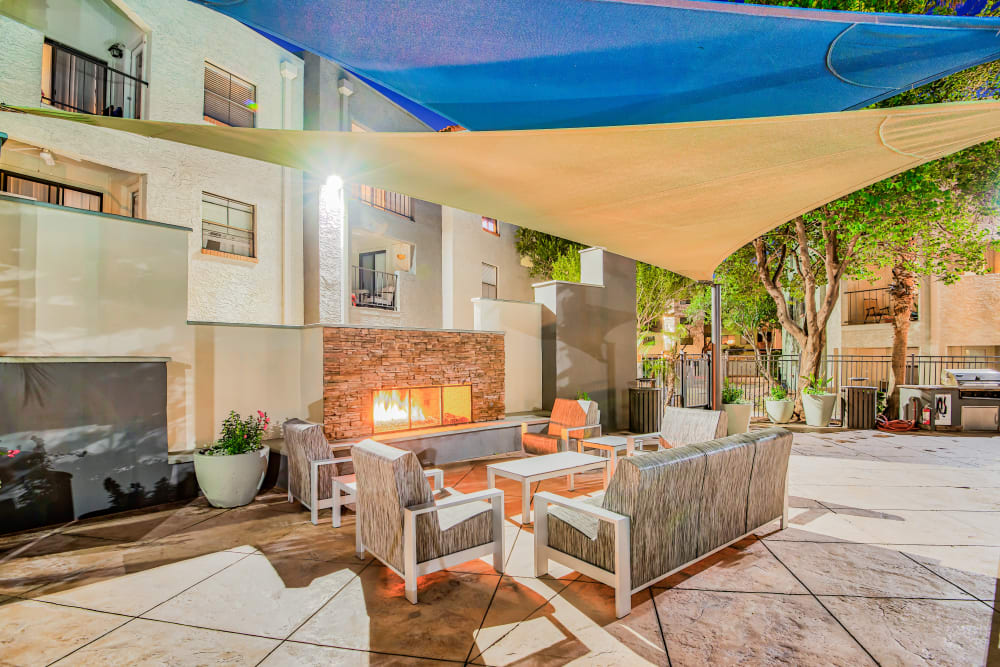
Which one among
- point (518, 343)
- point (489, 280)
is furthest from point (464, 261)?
point (518, 343)

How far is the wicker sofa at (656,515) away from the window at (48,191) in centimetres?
652

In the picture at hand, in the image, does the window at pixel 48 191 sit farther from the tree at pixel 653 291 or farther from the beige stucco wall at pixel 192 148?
the tree at pixel 653 291

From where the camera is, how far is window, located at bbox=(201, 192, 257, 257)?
24.0ft

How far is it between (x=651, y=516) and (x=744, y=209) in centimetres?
270

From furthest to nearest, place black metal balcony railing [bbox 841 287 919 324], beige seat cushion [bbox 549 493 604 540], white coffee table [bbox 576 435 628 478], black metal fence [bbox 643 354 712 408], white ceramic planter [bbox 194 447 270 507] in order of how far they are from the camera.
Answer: black metal balcony railing [bbox 841 287 919 324], black metal fence [bbox 643 354 712 408], white coffee table [bbox 576 435 628 478], white ceramic planter [bbox 194 447 270 507], beige seat cushion [bbox 549 493 604 540]

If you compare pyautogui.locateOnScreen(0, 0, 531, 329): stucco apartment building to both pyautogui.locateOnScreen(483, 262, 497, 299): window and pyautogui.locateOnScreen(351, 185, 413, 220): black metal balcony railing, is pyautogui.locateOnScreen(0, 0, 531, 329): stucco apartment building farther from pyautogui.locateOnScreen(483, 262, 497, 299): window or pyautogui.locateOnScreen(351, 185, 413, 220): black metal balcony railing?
pyautogui.locateOnScreen(483, 262, 497, 299): window

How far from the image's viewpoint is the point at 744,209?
158 inches

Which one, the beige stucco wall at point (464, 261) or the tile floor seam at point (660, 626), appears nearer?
the tile floor seam at point (660, 626)

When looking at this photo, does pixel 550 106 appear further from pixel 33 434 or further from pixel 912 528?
pixel 33 434

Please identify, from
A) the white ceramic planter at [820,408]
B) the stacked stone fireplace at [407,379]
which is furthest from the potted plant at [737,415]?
the stacked stone fireplace at [407,379]

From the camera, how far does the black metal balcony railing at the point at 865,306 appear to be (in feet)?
54.0

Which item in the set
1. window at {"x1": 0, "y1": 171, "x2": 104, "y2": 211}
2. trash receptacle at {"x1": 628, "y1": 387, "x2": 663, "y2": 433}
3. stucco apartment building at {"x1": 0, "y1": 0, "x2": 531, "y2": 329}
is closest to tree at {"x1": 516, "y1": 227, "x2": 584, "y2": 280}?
stucco apartment building at {"x1": 0, "y1": 0, "x2": 531, "y2": 329}

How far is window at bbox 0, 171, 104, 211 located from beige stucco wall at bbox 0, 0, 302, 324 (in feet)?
1.71

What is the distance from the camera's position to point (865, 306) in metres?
17.0
